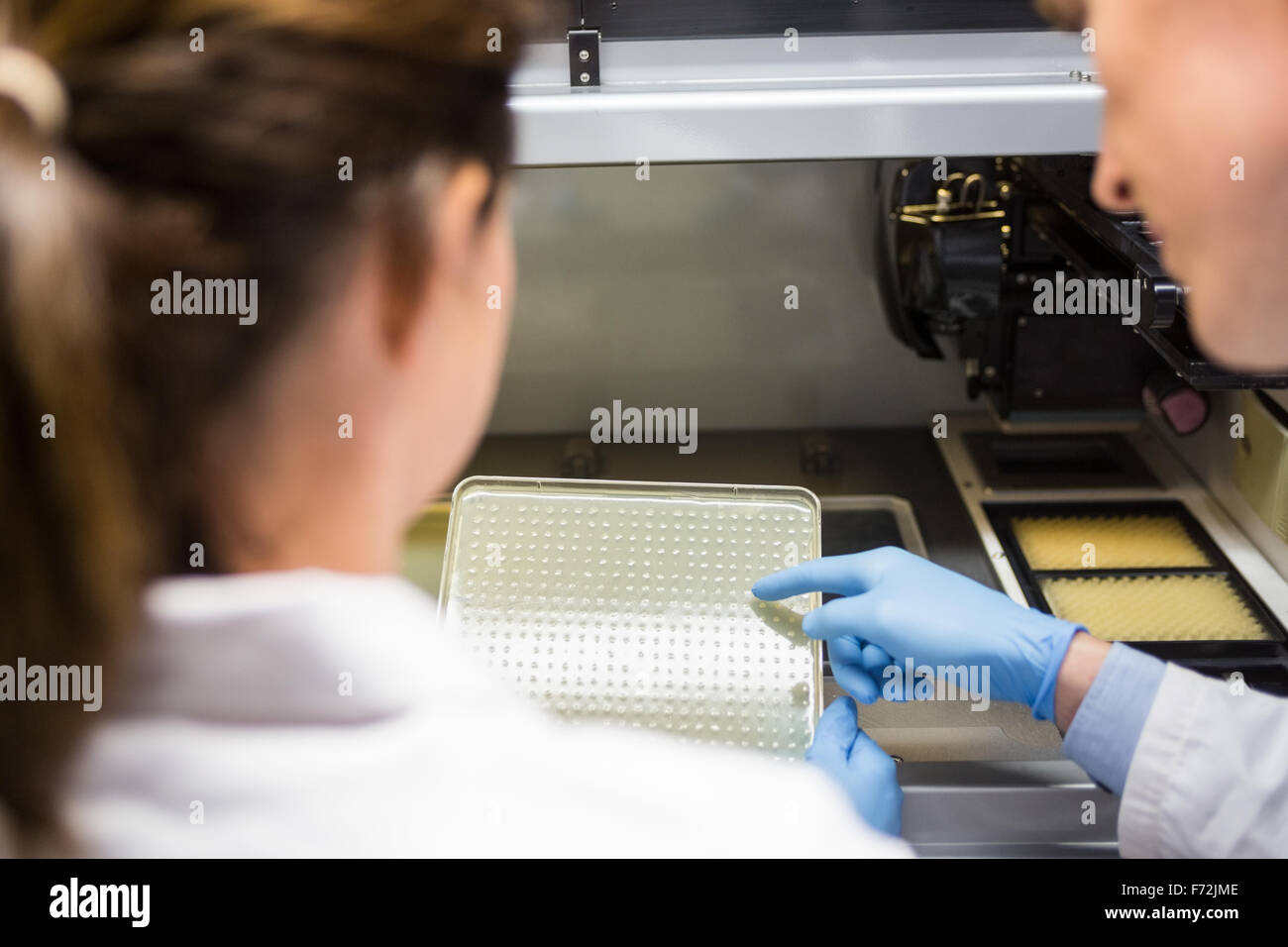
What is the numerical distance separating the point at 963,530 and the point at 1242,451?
437 mm

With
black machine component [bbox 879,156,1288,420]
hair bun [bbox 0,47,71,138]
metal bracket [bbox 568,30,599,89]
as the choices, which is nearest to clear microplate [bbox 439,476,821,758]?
metal bracket [bbox 568,30,599,89]

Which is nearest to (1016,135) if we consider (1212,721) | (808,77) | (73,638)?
(808,77)

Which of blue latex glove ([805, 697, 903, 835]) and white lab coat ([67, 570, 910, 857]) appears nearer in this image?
white lab coat ([67, 570, 910, 857])

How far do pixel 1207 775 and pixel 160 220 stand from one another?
94 cm

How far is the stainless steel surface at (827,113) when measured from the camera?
0.98 m

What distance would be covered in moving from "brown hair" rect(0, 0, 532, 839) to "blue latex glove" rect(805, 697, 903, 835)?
706mm

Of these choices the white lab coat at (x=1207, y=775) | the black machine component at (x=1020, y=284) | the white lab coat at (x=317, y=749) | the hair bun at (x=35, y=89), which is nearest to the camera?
the hair bun at (x=35, y=89)

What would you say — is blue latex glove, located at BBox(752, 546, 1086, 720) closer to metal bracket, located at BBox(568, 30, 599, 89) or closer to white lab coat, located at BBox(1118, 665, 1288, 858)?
white lab coat, located at BBox(1118, 665, 1288, 858)

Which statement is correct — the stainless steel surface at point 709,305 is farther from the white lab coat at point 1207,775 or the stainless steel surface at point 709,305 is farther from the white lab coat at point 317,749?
the white lab coat at point 317,749

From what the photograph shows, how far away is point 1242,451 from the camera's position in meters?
1.52

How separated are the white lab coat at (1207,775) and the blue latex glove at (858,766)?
227 mm

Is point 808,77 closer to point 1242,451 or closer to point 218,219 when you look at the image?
point 218,219

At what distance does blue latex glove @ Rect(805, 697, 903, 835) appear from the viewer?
40.0 inches

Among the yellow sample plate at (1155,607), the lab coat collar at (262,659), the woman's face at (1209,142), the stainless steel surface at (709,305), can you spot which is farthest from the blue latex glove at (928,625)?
the stainless steel surface at (709,305)
